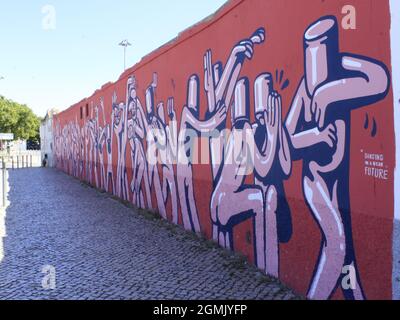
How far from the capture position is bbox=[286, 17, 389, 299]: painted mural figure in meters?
3.08

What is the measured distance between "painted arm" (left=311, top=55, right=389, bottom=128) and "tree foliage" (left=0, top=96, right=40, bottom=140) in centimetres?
4292

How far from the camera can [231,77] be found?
5.07 metres

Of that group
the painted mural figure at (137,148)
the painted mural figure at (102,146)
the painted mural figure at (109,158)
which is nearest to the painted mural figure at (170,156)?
the painted mural figure at (137,148)

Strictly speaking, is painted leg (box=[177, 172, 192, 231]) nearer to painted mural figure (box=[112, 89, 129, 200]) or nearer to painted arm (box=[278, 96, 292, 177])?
painted arm (box=[278, 96, 292, 177])

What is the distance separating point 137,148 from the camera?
8992 mm

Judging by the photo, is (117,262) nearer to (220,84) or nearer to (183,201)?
(183,201)

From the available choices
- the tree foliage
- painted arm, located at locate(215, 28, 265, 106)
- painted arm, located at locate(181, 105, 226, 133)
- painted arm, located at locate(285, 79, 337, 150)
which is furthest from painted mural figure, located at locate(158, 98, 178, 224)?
the tree foliage

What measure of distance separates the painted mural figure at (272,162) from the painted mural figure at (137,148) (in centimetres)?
417

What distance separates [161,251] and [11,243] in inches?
90.8

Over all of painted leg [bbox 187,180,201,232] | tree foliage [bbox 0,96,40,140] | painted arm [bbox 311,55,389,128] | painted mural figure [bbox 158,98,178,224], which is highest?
tree foliage [bbox 0,96,40,140]

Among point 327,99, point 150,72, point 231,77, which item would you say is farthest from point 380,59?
point 150,72

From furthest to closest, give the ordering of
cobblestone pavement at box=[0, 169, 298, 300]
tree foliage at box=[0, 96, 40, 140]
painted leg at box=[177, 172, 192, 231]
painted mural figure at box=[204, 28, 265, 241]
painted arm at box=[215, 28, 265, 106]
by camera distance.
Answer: tree foliage at box=[0, 96, 40, 140]
painted leg at box=[177, 172, 192, 231]
painted mural figure at box=[204, 28, 265, 241]
painted arm at box=[215, 28, 265, 106]
cobblestone pavement at box=[0, 169, 298, 300]

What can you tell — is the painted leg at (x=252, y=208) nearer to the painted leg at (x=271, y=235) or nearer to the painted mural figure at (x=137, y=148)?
the painted leg at (x=271, y=235)
